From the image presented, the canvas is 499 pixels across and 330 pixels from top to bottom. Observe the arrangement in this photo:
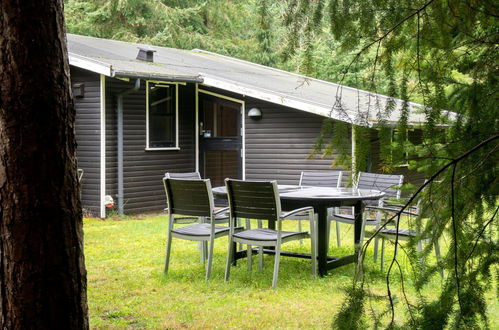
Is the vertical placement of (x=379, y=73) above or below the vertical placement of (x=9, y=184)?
above

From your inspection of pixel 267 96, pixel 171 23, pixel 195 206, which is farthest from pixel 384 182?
pixel 171 23

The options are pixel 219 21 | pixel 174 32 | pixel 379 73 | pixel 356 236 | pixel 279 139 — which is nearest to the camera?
pixel 379 73

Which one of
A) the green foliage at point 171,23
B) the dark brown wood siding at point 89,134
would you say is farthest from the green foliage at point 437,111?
the green foliage at point 171,23

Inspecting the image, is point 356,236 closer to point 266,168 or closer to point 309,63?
point 309,63

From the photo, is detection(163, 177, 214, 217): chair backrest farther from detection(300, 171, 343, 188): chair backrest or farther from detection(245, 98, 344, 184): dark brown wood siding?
detection(245, 98, 344, 184): dark brown wood siding

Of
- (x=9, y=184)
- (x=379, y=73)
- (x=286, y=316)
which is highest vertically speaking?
(x=379, y=73)

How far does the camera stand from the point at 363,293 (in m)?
2.57

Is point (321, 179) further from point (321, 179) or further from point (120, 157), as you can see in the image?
point (120, 157)

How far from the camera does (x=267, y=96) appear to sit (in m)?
12.9

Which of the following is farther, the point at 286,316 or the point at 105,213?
the point at 105,213

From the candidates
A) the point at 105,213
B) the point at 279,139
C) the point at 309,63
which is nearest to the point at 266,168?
the point at 279,139

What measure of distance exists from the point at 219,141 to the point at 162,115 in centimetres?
138

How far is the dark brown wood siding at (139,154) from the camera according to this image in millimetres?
13250

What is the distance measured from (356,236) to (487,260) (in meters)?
4.65
